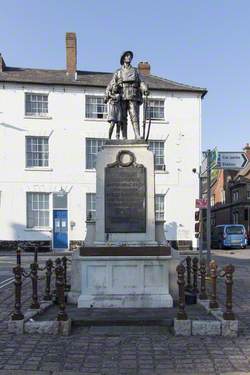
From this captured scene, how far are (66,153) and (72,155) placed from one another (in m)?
0.39

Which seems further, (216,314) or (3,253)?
(3,253)

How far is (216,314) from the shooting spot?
8.45 meters

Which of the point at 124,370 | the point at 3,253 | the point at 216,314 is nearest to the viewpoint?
the point at 124,370

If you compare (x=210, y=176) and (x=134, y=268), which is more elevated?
(x=210, y=176)

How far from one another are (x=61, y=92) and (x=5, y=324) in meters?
25.2

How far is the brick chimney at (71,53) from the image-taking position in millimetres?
34062

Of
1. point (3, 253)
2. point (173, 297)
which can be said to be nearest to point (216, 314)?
point (173, 297)

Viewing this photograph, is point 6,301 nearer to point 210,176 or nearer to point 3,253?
Result: point 210,176

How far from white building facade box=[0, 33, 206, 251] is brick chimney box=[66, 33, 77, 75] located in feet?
3.66

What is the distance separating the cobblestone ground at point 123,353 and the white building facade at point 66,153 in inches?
930

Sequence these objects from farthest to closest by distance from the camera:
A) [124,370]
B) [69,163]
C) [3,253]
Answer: [69,163], [3,253], [124,370]

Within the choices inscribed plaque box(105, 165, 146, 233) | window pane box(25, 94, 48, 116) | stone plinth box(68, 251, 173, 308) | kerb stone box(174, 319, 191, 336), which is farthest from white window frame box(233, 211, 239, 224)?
kerb stone box(174, 319, 191, 336)

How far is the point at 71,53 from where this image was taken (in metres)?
34.3

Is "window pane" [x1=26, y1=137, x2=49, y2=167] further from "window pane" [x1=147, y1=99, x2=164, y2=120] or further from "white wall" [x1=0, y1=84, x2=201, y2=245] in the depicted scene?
"window pane" [x1=147, y1=99, x2=164, y2=120]
